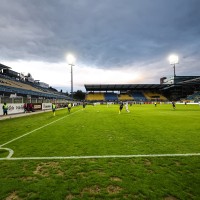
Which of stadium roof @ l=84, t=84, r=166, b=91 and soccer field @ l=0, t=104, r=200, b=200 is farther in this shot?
stadium roof @ l=84, t=84, r=166, b=91

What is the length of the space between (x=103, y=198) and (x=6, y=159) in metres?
4.19

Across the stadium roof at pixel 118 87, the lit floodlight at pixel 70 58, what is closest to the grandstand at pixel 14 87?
the lit floodlight at pixel 70 58

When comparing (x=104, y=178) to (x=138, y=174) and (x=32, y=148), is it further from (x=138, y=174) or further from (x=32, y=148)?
(x=32, y=148)

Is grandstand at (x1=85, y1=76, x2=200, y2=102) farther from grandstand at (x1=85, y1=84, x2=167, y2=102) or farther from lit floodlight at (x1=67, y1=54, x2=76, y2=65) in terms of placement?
lit floodlight at (x1=67, y1=54, x2=76, y2=65)

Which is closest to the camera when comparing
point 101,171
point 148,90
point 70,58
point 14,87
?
point 101,171

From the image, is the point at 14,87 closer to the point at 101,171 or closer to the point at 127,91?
the point at 101,171

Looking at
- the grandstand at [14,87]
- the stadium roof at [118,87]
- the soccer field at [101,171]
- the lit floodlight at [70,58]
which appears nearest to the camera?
the soccer field at [101,171]

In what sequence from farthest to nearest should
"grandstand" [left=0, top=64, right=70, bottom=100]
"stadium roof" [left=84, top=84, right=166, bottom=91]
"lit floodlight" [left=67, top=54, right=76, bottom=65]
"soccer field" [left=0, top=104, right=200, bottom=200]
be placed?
"stadium roof" [left=84, top=84, right=166, bottom=91]
"lit floodlight" [left=67, top=54, right=76, bottom=65]
"grandstand" [left=0, top=64, right=70, bottom=100]
"soccer field" [left=0, top=104, right=200, bottom=200]

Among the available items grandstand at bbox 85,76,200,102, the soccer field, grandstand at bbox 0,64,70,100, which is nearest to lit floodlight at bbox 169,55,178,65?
grandstand at bbox 85,76,200,102

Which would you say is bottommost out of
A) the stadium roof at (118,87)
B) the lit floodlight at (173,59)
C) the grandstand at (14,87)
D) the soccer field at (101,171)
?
the soccer field at (101,171)

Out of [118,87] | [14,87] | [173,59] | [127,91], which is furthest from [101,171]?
[127,91]

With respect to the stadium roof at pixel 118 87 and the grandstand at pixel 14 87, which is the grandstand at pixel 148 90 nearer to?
the stadium roof at pixel 118 87

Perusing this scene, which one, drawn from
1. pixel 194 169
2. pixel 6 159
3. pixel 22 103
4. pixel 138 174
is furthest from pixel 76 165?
pixel 22 103

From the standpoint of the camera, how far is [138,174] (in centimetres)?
473
